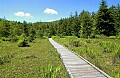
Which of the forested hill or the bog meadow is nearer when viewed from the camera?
the bog meadow

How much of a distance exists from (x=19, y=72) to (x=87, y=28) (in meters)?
53.4

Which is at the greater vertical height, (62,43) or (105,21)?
(105,21)

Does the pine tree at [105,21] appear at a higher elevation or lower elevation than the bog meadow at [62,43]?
higher

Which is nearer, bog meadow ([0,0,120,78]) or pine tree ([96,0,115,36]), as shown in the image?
bog meadow ([0,0,120,78])

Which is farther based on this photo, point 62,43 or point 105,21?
point 105,21

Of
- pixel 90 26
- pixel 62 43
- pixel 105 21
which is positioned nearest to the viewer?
pixel 62 43

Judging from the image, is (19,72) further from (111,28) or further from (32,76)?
(111,28)

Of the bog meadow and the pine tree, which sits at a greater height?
the pine tree

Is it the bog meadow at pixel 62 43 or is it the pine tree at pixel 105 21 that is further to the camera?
the pine tree at pixel 105 21

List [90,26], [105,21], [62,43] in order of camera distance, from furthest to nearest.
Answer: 1. [90,26]
2. [105,21]
3. [62,43]

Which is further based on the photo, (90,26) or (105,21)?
(90,26)

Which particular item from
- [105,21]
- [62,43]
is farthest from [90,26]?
[62,43]

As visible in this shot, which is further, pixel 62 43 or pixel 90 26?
pixel 90 26

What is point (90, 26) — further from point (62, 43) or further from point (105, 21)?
point (62, 43)
